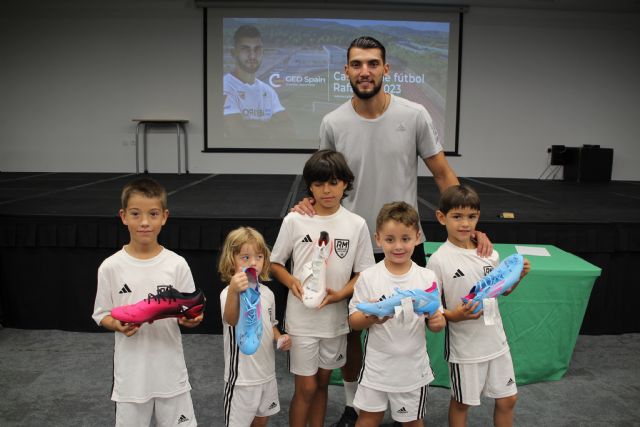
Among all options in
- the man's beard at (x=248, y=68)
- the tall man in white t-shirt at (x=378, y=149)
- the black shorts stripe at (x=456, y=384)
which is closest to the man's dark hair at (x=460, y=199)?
the tall man in white t-shirt at (x=378, y=149)

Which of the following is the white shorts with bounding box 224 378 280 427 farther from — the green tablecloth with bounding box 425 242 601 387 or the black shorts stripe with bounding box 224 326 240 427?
the green tablecloth with bounding box 425 242 601 387

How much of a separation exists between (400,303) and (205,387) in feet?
4.38

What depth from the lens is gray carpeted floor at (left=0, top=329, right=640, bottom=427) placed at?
2242 millimetres

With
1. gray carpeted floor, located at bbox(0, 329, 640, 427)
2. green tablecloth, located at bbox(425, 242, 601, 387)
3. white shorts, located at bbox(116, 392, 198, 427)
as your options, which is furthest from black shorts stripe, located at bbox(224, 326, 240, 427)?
green tablecloth, located at bbox(425, 242, 601, 387)

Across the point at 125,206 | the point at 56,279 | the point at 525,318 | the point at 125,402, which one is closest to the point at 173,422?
the point at 125,402

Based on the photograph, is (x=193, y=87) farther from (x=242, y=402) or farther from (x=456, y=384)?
(x=456, y=384)

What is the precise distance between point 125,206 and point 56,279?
1917mm

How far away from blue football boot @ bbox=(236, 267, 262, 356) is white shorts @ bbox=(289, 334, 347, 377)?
0.94 ft

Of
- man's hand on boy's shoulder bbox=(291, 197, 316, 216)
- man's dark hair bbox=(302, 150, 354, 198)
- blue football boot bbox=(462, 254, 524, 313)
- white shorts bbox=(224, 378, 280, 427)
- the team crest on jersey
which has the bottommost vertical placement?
white shorts bbox=(224, 378, 280, 427)

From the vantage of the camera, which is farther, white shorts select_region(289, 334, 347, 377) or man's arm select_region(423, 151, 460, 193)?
man's arm select_region(423, 151, 460, 193)

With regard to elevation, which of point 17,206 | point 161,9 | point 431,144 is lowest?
point 17,206

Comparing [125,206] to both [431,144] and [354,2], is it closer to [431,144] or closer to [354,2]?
[431,144]

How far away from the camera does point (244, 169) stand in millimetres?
8289

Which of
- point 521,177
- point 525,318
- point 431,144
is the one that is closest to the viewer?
point 431,144
